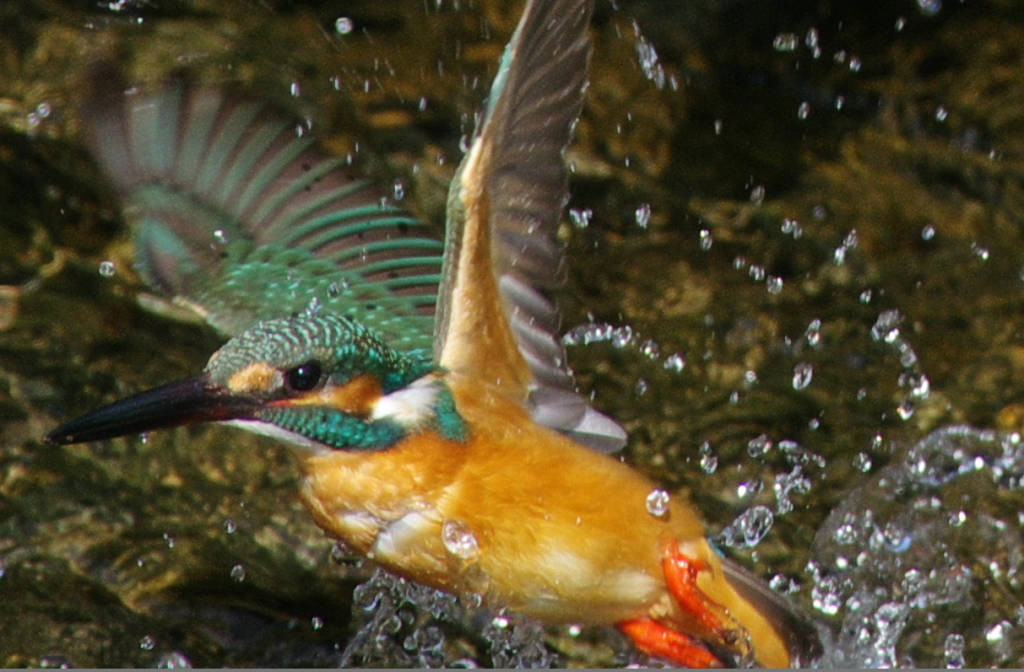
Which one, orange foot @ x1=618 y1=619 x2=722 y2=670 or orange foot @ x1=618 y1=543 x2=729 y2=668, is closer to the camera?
orange foot @ x1=618 y1=543 x2=729 y2=668

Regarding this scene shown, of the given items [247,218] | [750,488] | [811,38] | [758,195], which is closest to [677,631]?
[750,488]

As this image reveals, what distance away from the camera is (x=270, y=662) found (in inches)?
133

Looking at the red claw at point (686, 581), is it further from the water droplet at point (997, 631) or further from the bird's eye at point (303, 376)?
the bird's eye at point (303, 376)

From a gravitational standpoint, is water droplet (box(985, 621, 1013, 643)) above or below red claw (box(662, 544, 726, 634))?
above

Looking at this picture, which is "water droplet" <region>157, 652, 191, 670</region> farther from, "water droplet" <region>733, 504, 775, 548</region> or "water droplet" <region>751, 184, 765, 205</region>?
"water droplet" <region>751, 184, 765, 205</region>

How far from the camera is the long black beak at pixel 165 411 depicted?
2.78 m

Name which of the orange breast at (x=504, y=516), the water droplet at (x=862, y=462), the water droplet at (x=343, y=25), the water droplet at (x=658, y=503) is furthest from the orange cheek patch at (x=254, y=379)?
the water droplet at (x=343, y=25)

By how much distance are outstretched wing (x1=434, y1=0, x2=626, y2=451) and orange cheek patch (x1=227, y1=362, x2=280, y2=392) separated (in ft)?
1.50

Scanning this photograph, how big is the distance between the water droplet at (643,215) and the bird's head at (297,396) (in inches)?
77.0

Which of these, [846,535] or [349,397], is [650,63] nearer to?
[846,535]

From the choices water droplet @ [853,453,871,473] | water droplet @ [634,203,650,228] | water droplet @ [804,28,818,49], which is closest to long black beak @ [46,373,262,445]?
water droplet @ [853,453,871,473]

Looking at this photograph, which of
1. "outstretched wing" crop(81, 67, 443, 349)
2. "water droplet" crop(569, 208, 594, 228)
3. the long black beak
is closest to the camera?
the long black beak

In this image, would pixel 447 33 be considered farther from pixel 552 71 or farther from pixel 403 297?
pixel 552 71

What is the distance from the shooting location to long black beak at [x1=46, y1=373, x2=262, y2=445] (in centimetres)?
278
